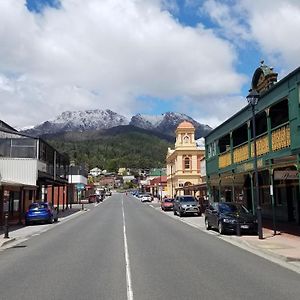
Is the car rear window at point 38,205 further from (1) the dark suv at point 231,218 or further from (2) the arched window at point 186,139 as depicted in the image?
(2) the arched window at point 186,139

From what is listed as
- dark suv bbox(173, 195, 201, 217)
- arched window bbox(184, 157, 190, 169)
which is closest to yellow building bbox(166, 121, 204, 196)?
arched window bbox(184, 157, 190, 169)

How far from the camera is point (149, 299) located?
8242 millimetres

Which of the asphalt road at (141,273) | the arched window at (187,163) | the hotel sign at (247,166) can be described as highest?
the arched window at (187,163)

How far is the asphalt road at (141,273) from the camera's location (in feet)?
29.0

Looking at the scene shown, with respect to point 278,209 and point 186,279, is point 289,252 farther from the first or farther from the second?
point 278,209

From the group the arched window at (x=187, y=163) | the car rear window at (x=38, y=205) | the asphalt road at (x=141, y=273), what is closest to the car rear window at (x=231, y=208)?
the asphalt road at (x=141, y=273)

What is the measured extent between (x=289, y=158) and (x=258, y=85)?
9.66 m

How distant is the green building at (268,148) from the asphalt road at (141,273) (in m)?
5.64

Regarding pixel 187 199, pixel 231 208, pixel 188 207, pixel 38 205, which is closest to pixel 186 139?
pixel 187 199

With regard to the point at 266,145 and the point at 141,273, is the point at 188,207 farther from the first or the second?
the point at 141,273

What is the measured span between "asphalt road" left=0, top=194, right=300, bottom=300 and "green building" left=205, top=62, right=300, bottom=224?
18.5 ft

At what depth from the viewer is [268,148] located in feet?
74.5

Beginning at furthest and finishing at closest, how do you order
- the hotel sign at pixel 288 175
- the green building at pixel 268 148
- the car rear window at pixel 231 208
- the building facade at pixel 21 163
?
the building facade at pixel 21 163
the car rear window at pixel 231 208
the hotel sign at pixel 288 175
the green building at pixel 268 148

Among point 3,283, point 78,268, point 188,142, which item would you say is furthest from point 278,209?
point 188,142
